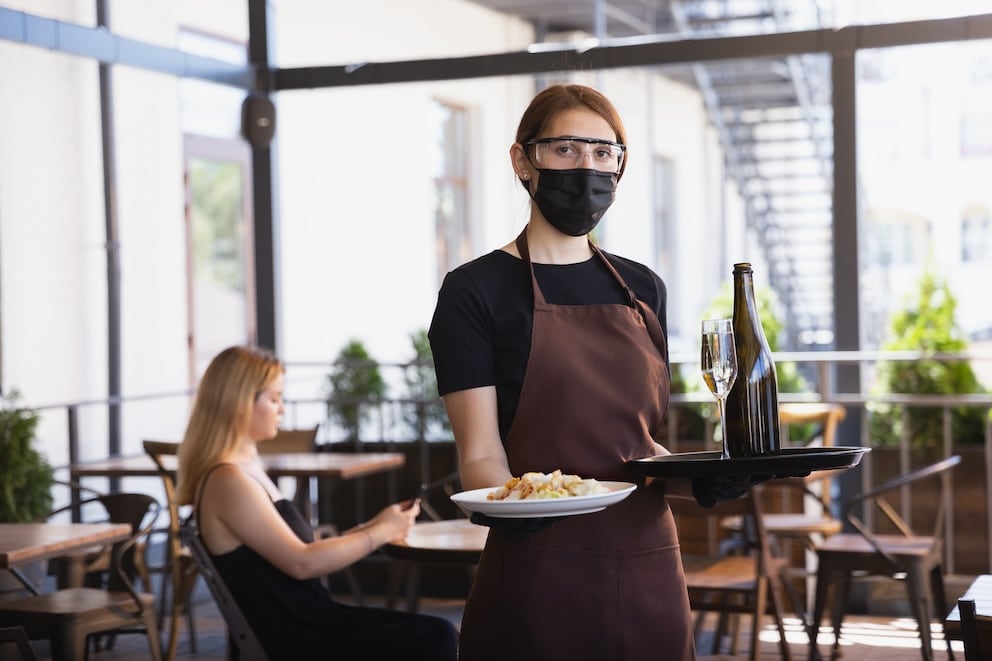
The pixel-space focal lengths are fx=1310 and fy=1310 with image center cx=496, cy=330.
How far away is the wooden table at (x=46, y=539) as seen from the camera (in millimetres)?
3479

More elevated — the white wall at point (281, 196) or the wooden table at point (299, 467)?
the white wall at point (281, 196)

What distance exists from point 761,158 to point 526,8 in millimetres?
2689

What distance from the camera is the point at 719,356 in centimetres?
188

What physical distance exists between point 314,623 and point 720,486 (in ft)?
4.87

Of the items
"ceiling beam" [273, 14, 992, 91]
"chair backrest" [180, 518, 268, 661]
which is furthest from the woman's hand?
"ceiling beam" [273, 14, 992, 91]

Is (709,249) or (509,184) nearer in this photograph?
(509,184)

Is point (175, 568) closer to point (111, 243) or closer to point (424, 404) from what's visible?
point (424, 404)

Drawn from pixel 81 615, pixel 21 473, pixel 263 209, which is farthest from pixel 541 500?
pixel 263 209

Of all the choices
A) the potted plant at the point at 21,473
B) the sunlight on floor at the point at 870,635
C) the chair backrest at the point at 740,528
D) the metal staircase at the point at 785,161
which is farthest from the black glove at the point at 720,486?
the metal staircase at the point at 785,161

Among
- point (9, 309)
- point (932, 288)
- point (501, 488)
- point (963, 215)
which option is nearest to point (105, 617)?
point (501, 488)

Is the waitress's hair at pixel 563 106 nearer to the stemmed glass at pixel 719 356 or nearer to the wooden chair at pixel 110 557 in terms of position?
the stemmed glass at pixel 719 356

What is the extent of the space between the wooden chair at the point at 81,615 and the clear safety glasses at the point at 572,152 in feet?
8.24

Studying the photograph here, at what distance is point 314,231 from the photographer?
33.0 ft

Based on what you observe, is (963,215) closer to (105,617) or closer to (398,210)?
(398,210)
